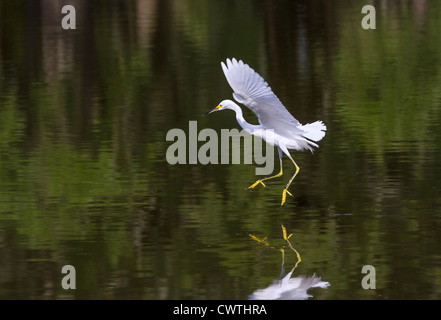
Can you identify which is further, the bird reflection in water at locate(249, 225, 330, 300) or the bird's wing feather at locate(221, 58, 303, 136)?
the bird's wing feather at locate(221, 58, 303, 136)

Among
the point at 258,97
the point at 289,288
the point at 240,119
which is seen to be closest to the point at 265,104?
the point at 258,97

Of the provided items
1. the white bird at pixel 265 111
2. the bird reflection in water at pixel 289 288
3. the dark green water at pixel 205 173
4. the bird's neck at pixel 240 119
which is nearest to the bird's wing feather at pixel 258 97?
the white bird at pixel 265 111

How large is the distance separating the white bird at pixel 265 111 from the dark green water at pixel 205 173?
0.54 m

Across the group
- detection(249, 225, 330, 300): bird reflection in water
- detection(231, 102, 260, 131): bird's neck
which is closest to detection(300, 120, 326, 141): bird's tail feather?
detection(231, 102, 260, 131): bird's neck

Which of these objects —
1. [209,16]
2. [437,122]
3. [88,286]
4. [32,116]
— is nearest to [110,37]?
[209,16]

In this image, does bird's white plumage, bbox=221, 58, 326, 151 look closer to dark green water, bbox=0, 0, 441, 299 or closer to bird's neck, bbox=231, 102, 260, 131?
bird's neck, bbox=231, 102, 260, 131

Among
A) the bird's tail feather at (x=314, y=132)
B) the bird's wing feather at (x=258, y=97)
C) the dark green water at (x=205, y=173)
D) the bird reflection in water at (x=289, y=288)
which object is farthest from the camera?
the bird's tail feather at (x=314, y=132)

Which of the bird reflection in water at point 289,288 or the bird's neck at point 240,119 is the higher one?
the bird's neck at point 240,119

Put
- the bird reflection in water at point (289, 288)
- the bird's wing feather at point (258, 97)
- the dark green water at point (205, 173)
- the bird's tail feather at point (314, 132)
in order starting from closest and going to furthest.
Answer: the bird reflection in water at point (289, 288), the dark green water at point (205, 173), the bird's wing feather at point (258, 97), the bird's tail feather at point (314, 132)

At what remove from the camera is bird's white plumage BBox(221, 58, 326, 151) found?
30.5 ft

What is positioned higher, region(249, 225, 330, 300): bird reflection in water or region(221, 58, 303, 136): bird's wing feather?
region(221, 58, 303, 136): bird's wing feather

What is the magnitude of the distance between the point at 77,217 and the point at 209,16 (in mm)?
17343

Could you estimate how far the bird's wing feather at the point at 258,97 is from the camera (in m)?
9.27

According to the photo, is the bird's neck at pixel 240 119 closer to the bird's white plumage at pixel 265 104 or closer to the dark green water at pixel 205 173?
the bird's white plumage at pixel 265 104
